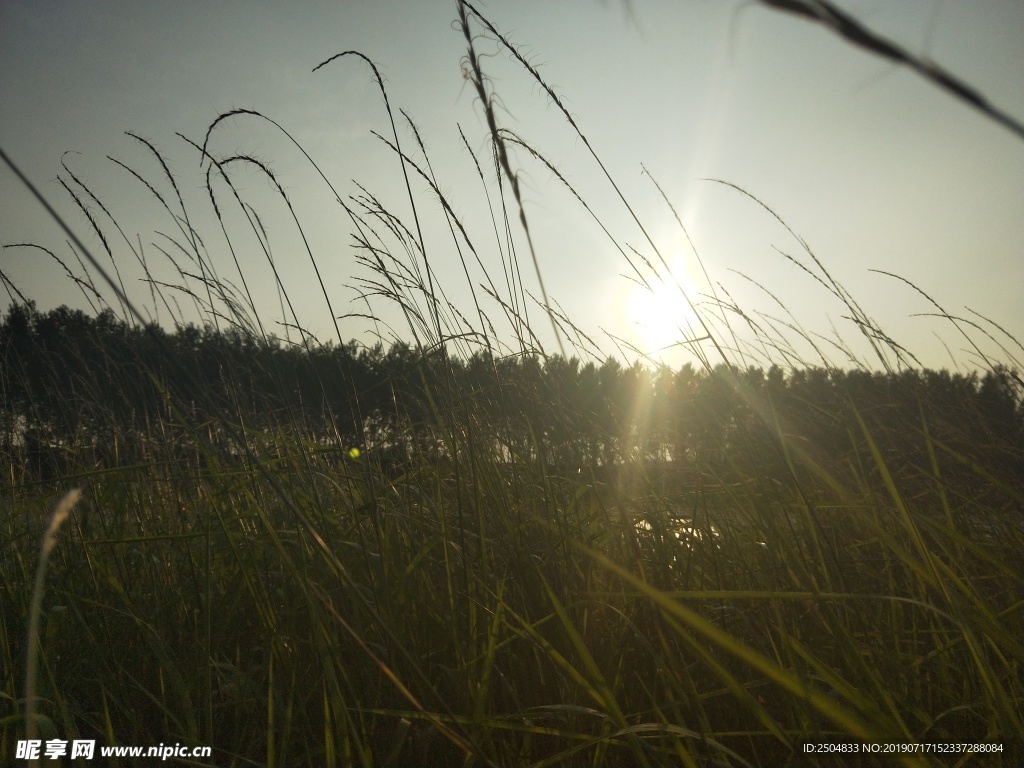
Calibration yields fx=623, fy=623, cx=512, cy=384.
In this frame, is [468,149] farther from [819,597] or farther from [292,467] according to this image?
[819,597]

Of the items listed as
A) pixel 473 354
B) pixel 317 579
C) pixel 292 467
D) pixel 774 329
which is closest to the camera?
pixel 317 579

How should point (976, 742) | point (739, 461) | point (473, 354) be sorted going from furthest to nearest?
point (739, 461)
point (473, 354)
point (976, 742)

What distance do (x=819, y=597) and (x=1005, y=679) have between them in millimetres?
695

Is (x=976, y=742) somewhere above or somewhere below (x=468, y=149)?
below

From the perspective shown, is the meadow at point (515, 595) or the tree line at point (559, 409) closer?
the meadow at point (515, 595)

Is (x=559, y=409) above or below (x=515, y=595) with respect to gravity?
above

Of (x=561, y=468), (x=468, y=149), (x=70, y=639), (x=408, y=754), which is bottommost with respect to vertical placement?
(x=408, y=754)

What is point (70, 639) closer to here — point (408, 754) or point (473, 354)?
point (408, 754)

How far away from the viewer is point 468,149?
1807 millimetres

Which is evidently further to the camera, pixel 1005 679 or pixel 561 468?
pixel 561 468

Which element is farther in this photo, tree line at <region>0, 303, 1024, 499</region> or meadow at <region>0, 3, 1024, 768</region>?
tree line at <region>0, 303, 1024, 499</region>

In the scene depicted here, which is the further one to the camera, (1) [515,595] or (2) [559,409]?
(2) [559,409]

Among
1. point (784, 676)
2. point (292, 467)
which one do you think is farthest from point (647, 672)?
point (292, 467)

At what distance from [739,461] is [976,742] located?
4.09 feet
